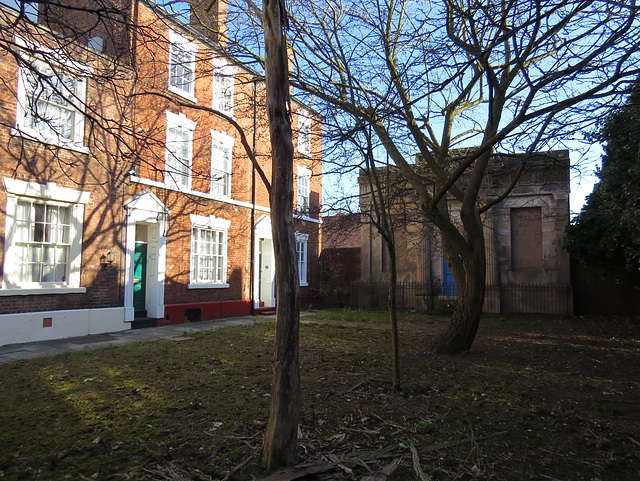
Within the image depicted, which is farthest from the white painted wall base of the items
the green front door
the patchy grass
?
the patchy grass

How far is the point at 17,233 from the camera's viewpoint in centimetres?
1006

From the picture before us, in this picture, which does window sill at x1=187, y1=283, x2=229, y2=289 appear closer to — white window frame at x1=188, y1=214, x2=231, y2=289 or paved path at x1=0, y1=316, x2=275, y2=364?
white window frame at x1=188, y1=214, x2=231, y2=289

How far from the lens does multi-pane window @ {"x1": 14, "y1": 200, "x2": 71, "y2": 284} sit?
1019 centimetres

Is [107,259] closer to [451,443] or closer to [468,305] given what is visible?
[468,305]

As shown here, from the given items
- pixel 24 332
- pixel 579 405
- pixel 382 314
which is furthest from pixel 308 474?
pixel 382 314

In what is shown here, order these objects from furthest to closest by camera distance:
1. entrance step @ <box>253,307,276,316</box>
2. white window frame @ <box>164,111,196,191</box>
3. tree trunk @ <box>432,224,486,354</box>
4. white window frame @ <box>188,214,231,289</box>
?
1. entrance step @ <box>253,307,276,316</box>
2. white window frame @ <box>188,214,231,289</box>
3. white window frame @ <box>164,111,196,191</box>
4. tree trunk @ <box>432,224,486,354</box>

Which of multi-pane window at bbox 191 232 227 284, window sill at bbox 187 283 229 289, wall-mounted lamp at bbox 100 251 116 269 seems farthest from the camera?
multi-pane window at bbox 191 232 227 284

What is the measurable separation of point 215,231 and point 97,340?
19.4 feet

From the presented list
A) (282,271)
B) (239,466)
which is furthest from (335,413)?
(282,271)

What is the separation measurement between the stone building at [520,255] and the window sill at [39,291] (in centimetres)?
1060

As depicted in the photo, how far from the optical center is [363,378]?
686 centimetres

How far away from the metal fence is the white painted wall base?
1077 cm

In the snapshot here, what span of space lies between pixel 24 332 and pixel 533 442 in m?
10.2

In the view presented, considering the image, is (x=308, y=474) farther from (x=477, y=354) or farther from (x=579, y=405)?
(x=477, y=354)
